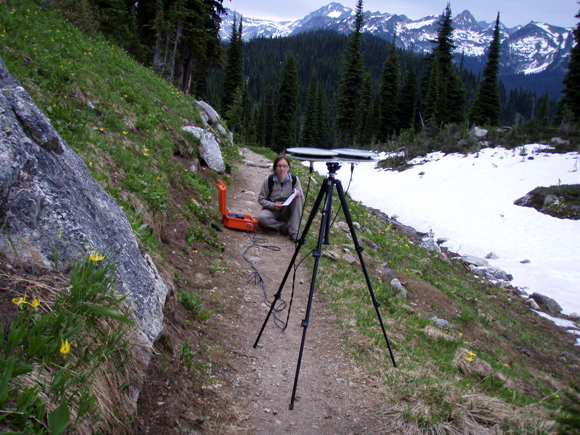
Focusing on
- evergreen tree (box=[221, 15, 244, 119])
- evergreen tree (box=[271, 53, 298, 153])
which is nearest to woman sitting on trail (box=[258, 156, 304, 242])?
evergreen tree (box=[221, 15, 244, 119])

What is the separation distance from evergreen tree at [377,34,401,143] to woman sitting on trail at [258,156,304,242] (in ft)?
150

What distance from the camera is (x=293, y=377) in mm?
3795

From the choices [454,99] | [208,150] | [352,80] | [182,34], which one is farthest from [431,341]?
[454,99]

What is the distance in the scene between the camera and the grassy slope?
11.3 feet

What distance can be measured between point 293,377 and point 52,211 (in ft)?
9.24

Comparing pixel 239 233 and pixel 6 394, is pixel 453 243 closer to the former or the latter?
pixel 239 233

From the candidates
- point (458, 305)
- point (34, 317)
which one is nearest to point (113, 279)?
point (34, 317)

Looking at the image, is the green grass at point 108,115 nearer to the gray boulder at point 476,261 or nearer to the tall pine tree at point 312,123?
the gray boulder at point 476,261

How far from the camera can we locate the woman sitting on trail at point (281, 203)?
25.6ft

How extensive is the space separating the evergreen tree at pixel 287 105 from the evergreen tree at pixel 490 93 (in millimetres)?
25833

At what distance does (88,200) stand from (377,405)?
327 cm

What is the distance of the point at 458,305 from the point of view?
8.00 meters

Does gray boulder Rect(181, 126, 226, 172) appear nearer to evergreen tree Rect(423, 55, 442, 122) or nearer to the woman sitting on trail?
the woman sitting on trail

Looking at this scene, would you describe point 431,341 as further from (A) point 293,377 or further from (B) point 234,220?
(B) point 234,220
